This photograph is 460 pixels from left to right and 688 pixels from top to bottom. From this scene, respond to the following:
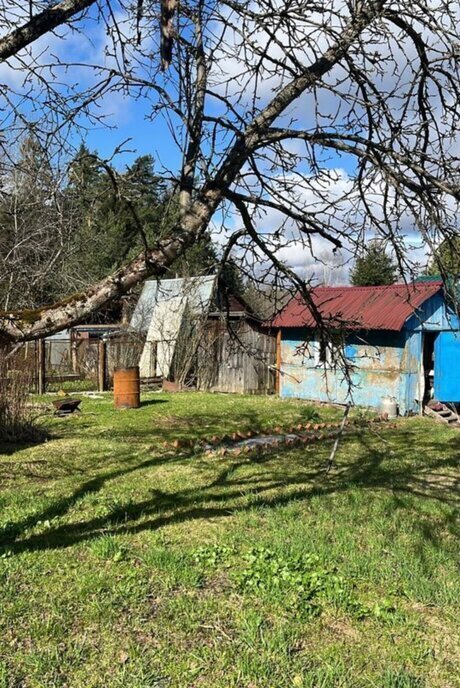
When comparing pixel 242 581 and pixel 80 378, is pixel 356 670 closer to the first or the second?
pixel 242 581

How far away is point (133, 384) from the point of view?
47.6 feet

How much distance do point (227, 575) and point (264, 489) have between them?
2.51 meters

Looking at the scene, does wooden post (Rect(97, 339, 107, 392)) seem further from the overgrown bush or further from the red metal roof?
the overgrown bush

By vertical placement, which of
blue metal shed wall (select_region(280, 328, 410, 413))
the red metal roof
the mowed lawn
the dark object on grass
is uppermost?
the red metal roof

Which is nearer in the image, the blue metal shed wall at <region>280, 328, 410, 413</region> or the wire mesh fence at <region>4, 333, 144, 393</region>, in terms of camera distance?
the blue metal shed wall at <region>280, 328, 410, 413</region>

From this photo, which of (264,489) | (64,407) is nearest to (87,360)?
(64,407)

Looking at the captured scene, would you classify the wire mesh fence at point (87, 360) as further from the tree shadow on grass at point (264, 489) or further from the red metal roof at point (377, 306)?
the tree shadow on grass at point (264, 489)

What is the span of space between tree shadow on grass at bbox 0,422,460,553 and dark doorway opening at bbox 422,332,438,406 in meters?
6.30

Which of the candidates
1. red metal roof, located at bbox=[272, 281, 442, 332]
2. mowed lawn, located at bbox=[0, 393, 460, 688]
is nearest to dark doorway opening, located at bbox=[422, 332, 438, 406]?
red metal roof, located at bbox=[272, 281, 442, 332]

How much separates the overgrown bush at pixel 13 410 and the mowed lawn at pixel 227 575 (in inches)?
65.5

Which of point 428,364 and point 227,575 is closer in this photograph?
point 227,575

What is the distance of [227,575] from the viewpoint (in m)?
4.33

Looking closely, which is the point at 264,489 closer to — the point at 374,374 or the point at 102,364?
the point at 374,374

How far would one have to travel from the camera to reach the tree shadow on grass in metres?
5.36
